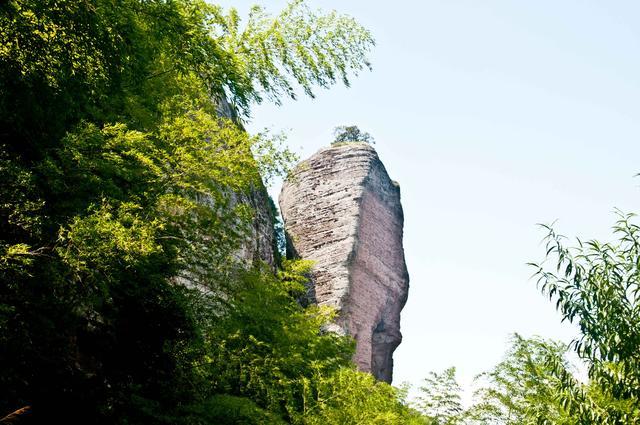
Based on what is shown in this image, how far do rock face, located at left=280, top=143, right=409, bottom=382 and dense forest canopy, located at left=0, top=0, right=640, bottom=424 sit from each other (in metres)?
14.3

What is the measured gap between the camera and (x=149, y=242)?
23.8ft

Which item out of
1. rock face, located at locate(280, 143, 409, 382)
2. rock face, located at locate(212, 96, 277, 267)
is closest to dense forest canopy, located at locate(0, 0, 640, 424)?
rock face, located at locate(212, 96, 277, 267)

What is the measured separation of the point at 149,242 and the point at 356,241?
23324 mm

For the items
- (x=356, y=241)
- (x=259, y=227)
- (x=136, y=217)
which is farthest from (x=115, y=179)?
(x=356, y=241)

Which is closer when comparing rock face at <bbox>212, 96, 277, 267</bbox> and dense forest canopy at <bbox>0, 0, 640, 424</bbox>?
dense forest canopy at <bbox>0, 0, 640, 424</bbox>

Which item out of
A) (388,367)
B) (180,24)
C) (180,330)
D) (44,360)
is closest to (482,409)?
(388,367)

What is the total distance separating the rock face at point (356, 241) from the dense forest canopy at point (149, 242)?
14316mm

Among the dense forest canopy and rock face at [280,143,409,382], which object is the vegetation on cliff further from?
rock face at [280,143,409,382]

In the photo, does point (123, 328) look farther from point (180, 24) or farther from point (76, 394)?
point (180, 24)

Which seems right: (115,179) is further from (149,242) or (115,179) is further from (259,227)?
(259,227)

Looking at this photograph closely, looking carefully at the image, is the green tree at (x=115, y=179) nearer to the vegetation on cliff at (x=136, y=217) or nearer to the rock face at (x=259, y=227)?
the vegetation on cliff at (x=136, y=217)

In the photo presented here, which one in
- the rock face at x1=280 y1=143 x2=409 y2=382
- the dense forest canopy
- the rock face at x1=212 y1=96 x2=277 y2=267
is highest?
the rock face at x1=280 y1=143 x2=409 y2=382

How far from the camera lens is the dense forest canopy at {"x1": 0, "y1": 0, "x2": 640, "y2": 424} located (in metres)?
6.16

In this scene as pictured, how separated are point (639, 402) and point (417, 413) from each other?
46.4 feet
